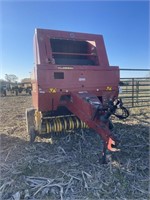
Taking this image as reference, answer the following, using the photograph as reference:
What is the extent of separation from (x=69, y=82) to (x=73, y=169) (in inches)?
74.5

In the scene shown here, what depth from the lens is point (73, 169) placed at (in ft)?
10.9

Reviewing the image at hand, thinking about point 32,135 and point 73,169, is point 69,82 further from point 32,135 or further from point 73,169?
point 73,169

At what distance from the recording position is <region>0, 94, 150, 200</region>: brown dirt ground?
2768mm

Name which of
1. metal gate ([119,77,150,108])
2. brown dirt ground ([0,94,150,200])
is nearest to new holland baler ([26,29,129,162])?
brown dirt ground ([0,94,150,200])

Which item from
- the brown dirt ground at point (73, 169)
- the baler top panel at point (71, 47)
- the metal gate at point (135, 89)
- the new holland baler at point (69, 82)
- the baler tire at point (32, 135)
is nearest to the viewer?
the brown dirt ground at point (73, 169)

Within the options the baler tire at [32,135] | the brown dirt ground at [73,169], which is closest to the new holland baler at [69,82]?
the baler tire at [32,135]

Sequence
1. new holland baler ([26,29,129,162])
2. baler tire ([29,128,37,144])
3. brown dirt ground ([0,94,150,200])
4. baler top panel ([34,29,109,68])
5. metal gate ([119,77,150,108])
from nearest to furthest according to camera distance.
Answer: brown dirt ground ([0,94,150,200]) < new holland baler ([26,29,129,162]) < baler tire ([29,128,37,144]) < baler top panel ([34,29,109,68]) < metal gate ([119,77,150,108])

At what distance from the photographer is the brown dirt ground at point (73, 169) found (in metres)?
2.77

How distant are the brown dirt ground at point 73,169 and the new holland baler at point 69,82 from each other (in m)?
0.48

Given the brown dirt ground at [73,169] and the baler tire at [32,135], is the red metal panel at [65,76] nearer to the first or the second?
the baler tire at [32,135]

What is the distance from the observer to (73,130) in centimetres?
522

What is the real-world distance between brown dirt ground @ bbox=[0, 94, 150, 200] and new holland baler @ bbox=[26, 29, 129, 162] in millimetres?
479

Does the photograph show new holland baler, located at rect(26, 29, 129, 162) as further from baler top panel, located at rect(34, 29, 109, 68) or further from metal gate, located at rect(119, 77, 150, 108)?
Answer: metal gate, located at rect(119, 77, 150, 108)

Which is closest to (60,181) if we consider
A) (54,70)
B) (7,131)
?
(54,70)
